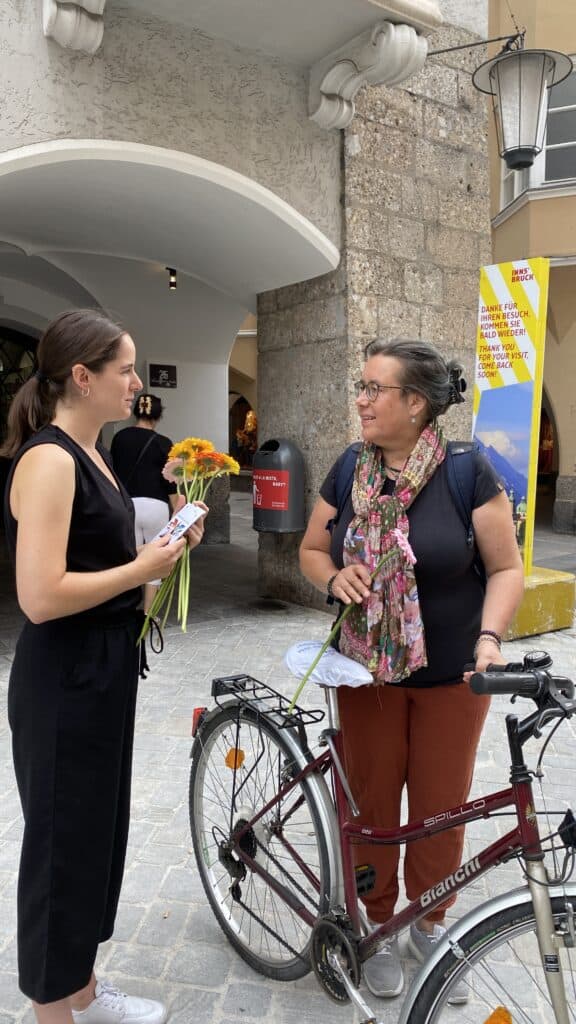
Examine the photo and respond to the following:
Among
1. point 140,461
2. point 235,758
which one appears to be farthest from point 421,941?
point 140,461

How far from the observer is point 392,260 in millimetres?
6059

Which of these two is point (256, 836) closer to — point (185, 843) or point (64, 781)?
point (64, 781)

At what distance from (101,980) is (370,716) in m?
1.05

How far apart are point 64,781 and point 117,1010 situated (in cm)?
76

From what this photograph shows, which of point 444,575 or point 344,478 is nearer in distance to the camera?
point 444,575

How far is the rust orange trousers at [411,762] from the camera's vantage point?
2.11 meters

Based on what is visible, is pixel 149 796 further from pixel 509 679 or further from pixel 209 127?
pixel 209 127

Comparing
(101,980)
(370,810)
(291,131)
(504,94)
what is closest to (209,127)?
(291,131)

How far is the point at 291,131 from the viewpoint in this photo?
18.0 feet

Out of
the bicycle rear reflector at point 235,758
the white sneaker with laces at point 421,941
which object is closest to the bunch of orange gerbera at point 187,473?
the bicycle rear reflector at point 235,758

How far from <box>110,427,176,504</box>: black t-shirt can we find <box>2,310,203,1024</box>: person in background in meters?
3.95

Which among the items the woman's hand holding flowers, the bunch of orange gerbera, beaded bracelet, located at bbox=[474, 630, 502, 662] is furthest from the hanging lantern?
the woman's hand holding flowers

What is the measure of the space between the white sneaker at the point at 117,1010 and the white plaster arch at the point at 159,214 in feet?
13.6

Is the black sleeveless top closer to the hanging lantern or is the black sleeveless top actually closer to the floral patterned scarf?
the floral patterned scarf
